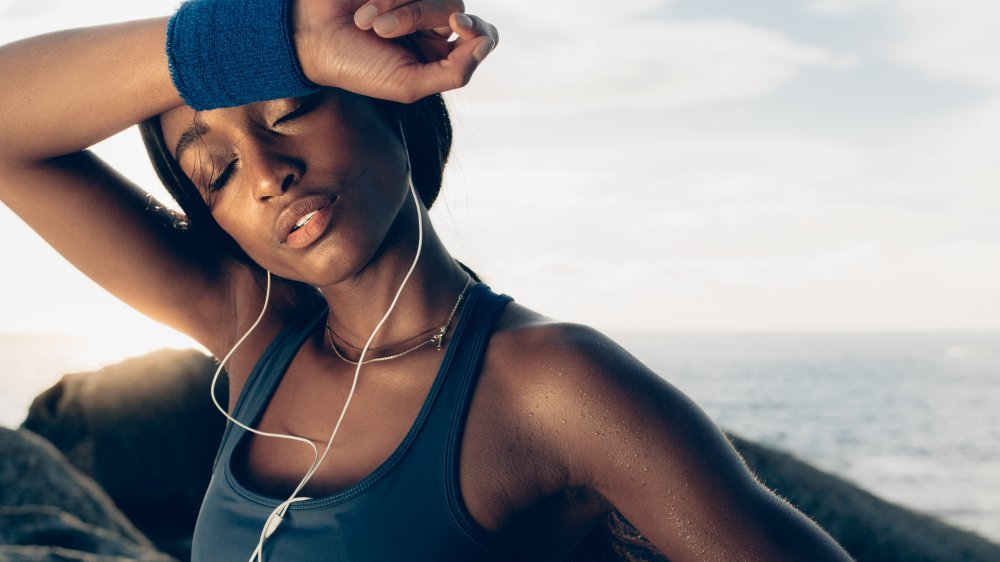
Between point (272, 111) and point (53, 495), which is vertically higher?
point (272, 111)

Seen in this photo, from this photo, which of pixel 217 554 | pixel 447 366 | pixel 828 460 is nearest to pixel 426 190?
pixel 447 366

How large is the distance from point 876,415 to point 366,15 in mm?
39077

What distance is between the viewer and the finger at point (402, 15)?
1.51m

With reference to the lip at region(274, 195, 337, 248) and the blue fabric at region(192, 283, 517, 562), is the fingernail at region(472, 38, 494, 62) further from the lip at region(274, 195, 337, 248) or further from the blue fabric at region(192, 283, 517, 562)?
the blue fabric at region(192, 283, 517, 562)

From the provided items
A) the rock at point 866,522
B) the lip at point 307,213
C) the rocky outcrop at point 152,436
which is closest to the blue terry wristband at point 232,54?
the lip at point 307,213

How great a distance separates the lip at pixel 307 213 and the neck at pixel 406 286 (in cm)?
21

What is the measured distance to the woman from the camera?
159 centimetres

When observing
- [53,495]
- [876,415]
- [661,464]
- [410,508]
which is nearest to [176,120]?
[410,508]

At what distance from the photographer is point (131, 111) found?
1909mm

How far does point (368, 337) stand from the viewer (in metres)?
2.21

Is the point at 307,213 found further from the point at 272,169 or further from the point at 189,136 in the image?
the point at 189,136

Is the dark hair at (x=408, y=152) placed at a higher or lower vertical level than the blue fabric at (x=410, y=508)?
higher

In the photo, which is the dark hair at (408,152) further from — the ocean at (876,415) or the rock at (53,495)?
the ocean at (876,415)

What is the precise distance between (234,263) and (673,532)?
4.89 ft
